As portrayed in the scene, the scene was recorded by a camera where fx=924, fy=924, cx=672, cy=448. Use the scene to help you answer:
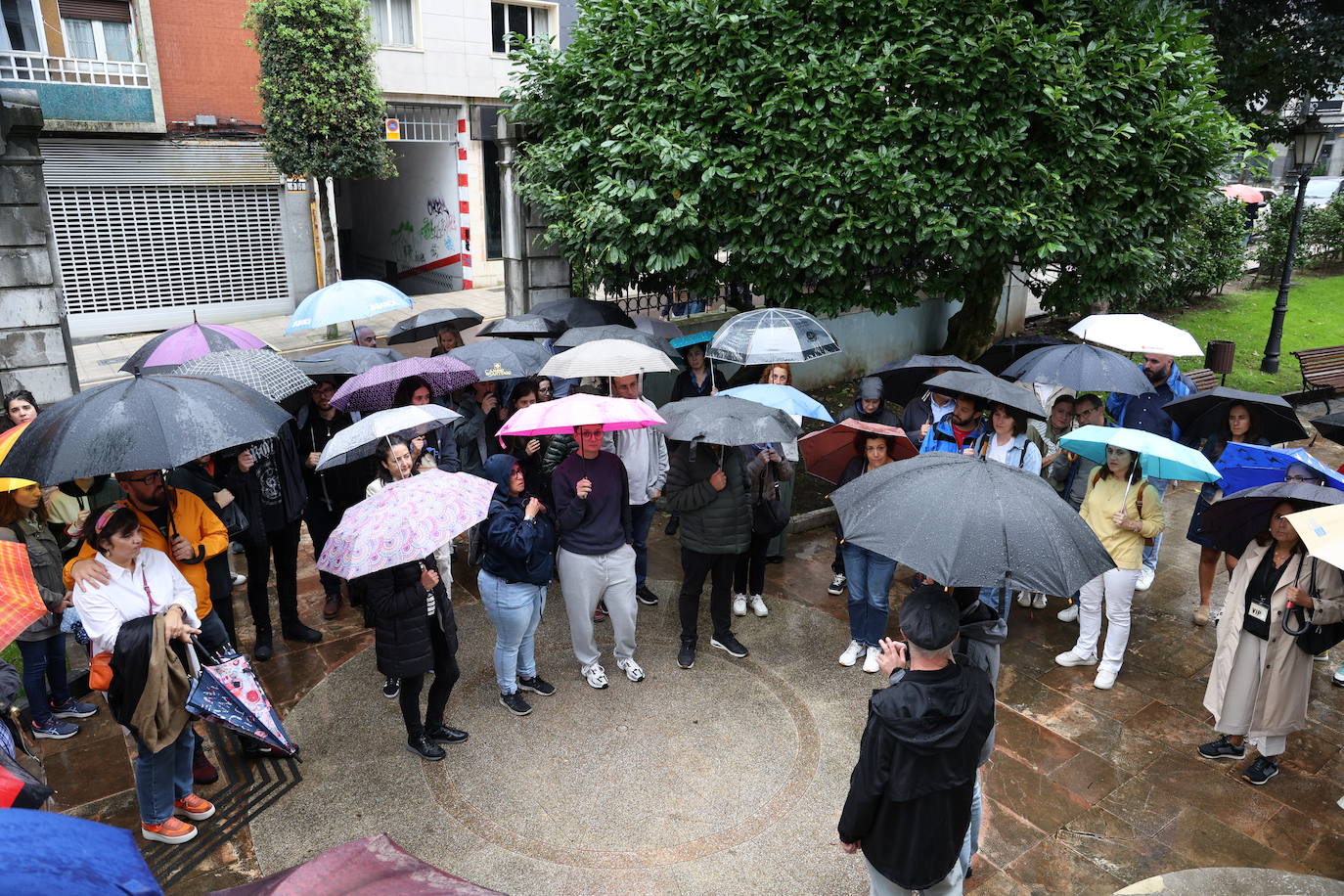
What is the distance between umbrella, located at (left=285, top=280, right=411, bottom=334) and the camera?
7.91m

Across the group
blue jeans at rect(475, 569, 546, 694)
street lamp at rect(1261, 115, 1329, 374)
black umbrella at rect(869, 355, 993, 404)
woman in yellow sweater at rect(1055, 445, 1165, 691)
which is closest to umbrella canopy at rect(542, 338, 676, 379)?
blue jeans at rect(475, 569, 546, 694)

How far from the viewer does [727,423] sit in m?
5.73

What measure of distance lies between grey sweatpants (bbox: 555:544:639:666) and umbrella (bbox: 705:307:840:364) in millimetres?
2266

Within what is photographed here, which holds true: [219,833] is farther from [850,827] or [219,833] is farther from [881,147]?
[881,147]

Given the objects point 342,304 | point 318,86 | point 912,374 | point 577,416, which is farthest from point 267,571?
point 318,86

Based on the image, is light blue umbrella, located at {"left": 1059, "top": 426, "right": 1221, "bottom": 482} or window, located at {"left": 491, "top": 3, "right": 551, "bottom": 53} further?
window, located at {"left": 491, "top": 3, "right": 551, "bottom": 53}

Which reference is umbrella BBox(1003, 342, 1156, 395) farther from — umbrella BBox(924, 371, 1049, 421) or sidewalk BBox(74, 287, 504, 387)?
sidewalk BBox(74, 287, 504, 387)

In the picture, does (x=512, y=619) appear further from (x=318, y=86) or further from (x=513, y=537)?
(x=318, y=86)

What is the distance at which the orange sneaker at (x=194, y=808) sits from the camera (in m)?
4.79

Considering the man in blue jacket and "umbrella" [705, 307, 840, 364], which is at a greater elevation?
"umbrella" [705, 307, 840, 364]

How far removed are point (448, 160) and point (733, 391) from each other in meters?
16.9

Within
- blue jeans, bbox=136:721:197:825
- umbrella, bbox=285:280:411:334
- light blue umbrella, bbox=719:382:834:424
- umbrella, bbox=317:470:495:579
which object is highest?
umbrella, bbox=285:280:411:334

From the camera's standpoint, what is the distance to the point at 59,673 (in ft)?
18.2

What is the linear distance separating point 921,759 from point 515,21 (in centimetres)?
2188
